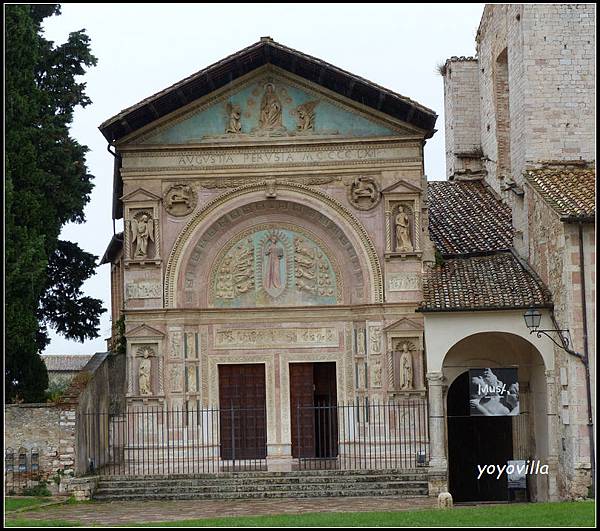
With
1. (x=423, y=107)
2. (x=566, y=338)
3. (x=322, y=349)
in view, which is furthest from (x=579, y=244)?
(x=322, y=349)

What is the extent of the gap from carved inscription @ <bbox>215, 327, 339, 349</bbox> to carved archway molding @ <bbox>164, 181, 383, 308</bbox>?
154 centimetres

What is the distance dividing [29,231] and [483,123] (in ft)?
47.0

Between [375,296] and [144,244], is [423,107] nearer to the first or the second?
[375,296]

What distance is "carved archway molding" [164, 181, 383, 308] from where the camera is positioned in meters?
26.5

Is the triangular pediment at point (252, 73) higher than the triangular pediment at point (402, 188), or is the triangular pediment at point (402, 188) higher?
the triangular pediment at point (252, 73)

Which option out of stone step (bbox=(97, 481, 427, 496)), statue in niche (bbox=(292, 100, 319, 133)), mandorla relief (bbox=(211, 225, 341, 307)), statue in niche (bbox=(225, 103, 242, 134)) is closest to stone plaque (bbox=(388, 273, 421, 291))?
mandorla relief (bbox=(211, 225, 341, 307))

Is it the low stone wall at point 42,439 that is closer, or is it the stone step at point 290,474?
the low stone wall at point 42,439

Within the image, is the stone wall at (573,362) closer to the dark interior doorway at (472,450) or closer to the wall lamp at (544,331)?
the wall lamp at (544,331)

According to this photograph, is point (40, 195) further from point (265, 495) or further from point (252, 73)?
point (265, 495)

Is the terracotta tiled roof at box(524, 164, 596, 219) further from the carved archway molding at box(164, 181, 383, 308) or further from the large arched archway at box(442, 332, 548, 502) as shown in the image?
the carved archway molding at box(164, 181, 383, 308)

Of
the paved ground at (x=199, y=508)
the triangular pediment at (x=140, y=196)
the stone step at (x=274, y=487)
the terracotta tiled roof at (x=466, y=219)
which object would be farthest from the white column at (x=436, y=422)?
the triangular pediment at (x=140, y=196)

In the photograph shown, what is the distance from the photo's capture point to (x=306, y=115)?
26.9 m

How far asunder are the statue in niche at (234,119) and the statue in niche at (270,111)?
0.47m

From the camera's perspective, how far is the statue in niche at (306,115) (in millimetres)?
26859
